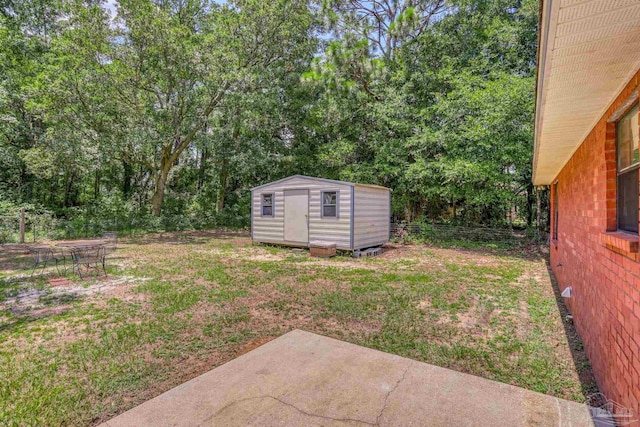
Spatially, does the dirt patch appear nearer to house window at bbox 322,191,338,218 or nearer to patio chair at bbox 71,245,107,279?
patio chair at bbox 71,245,107,279

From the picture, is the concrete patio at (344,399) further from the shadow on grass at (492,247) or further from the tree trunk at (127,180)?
the tree trunk at (127,180)

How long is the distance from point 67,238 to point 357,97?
37.4ft

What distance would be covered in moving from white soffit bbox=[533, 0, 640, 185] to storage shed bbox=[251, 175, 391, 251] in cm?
590

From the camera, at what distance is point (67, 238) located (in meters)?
10.8


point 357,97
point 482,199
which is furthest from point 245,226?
point 482,199

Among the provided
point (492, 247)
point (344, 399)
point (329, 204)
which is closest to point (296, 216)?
point (329, 204)

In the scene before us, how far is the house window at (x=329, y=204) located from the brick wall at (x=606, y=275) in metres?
5.58

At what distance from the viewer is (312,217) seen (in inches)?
362

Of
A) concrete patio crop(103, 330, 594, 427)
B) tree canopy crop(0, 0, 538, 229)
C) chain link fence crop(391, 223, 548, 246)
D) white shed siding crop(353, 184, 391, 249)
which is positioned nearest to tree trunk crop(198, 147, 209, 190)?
tree canopy crop(0, 0, 538, 229)

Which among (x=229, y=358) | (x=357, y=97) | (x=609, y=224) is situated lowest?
(x=229, y=358)

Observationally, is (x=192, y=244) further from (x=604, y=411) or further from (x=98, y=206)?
(x=604, y=411)

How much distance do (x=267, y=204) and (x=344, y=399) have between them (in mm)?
8390

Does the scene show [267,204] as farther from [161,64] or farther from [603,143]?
[603,143]

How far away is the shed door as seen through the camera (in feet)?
30.7
